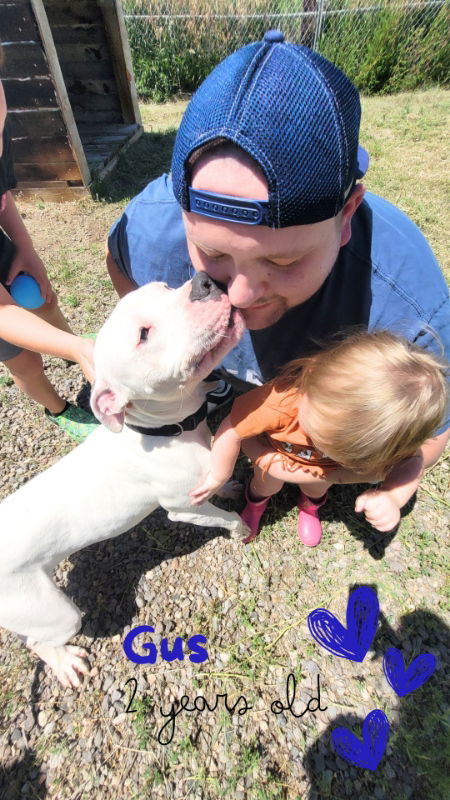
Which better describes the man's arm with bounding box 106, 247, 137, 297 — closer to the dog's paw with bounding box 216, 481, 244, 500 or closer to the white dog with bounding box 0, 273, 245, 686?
the white dog with bounding box 0, 273, 245, 686

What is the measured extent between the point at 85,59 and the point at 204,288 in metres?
7.30

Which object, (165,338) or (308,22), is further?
(308,22)

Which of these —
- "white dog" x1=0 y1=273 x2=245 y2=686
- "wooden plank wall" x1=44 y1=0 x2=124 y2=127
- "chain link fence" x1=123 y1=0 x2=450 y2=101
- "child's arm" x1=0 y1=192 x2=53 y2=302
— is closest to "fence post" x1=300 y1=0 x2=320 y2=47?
"chain link fence" x1=123 y1=0 x2=450 y2=101

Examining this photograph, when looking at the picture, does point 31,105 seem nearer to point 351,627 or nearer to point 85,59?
point 85,59

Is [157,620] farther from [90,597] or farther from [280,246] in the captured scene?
[280,246]

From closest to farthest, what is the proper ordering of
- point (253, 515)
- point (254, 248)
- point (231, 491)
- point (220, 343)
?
point (254, 248) → point (220, 343) → point (253, 515) → point (231, 491)

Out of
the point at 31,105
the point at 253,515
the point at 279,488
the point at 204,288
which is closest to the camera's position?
the point at 204,288

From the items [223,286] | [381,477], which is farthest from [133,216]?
[381,477]

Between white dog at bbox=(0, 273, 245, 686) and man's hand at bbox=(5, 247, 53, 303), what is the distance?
4.29 ft

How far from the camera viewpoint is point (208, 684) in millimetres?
2264

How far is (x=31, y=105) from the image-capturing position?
500 centimetres

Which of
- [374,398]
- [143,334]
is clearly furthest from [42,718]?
[374,398]

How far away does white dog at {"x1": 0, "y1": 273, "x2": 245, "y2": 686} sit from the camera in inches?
63.9

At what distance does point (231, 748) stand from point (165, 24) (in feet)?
40.1
